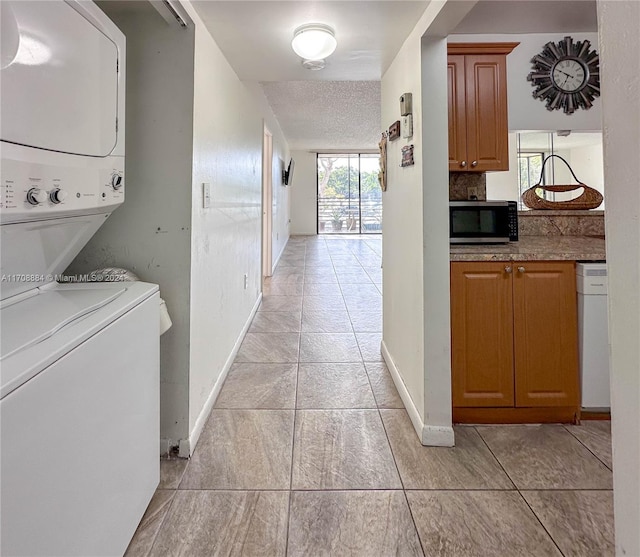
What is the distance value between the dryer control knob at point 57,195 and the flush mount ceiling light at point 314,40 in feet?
4.34

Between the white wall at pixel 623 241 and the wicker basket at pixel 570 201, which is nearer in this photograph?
the white wall at pixel 623 241

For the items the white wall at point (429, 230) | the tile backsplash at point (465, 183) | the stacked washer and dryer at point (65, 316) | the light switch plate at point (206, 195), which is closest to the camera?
the stacked washer and dryer at point (65, 316)

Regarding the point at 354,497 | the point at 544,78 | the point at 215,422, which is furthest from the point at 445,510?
the point at 544,78

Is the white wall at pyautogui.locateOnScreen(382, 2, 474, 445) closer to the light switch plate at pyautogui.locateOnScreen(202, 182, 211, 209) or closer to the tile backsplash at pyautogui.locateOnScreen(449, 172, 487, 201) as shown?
the tile backsplash at pyautogui.locateOnScreen(449, 172, 487, 201)

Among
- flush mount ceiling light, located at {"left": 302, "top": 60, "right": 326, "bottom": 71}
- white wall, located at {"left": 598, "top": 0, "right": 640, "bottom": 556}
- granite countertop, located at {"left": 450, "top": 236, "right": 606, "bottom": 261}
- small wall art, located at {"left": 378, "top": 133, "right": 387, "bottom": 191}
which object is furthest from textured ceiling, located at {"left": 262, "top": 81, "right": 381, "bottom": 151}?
white wall, located at {"left": 598, "top": 0, "right": 640, "bottom": 556}

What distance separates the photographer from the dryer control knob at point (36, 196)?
2.85ft

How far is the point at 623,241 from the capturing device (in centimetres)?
54

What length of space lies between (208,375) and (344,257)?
549cm

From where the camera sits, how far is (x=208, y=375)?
2014 mm

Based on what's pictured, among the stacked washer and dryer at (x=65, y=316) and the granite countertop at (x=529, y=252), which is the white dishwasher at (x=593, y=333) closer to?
the granite countertop at (x=529, y=252)

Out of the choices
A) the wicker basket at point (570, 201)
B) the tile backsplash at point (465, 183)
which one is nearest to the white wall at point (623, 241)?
the tile backsplash at point (465, 183)

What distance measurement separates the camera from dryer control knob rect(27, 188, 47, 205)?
0.87m

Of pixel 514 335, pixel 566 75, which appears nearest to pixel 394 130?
pixel 514 335

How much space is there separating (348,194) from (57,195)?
33.6 ft
